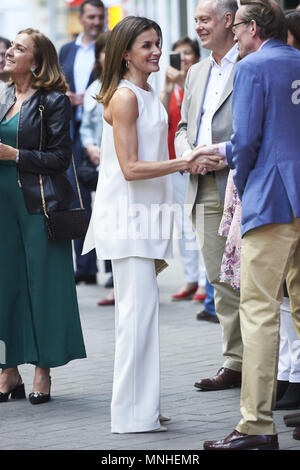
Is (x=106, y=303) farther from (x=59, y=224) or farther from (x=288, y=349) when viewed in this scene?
(x=288, y=349)

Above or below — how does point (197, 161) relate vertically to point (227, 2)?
below

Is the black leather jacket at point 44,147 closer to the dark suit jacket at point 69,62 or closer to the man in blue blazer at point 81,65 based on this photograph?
the man in blue blazer at point 81,65

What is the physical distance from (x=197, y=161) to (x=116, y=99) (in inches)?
20.7

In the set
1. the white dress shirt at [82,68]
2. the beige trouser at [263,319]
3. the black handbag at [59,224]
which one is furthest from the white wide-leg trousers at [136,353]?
the white dress shirt at [82,68]

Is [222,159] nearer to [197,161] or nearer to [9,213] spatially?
[197,161]

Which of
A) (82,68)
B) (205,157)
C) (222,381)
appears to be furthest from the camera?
(82,68)

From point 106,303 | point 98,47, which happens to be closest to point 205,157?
point 98,47

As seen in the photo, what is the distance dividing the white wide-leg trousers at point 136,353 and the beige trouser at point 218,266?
1198 mm

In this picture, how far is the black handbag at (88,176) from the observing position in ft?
33.3

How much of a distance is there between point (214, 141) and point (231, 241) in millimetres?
781

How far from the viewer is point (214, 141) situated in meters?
6.66

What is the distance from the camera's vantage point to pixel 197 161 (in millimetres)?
5531
